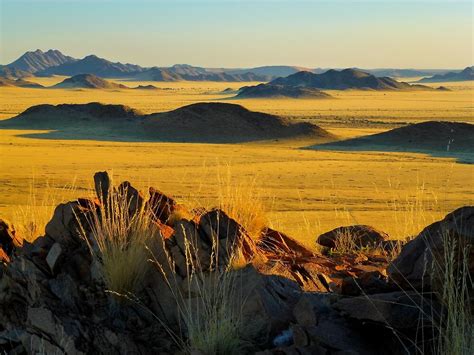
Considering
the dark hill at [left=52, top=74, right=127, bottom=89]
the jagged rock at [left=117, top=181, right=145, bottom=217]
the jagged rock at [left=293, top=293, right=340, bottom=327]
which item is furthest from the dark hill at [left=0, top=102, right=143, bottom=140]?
the dark hill at [left=52, top=74, right=127, bottom=89]

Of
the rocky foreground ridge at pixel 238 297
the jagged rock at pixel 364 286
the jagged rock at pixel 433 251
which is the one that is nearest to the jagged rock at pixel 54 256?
the rocky foreground ridge at pixel 238 297

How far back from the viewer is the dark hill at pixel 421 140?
3988cm

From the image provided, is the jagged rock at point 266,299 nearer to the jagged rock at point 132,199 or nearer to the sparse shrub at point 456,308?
the sparse shrub at point 456,308

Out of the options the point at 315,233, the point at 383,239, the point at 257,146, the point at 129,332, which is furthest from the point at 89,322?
the point at 257,146

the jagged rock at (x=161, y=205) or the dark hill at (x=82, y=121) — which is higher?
the jagged rock at (x=161, y=205)

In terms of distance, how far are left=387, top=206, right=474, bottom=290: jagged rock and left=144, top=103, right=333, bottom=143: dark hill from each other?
39848mm

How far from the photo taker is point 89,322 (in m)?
5.28

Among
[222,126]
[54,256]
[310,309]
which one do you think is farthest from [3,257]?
[222,126]

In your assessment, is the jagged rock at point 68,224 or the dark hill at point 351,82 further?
the dark hill at point 351,82

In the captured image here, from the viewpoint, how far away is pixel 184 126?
47.8 metres

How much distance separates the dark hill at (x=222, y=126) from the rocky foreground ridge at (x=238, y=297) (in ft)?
128

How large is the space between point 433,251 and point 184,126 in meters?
43.1

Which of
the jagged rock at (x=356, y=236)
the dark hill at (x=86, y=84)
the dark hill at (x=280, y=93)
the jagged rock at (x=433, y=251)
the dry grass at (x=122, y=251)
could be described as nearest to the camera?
the jagged rock at (x=433, y=251)

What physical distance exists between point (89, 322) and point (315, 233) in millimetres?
8125
